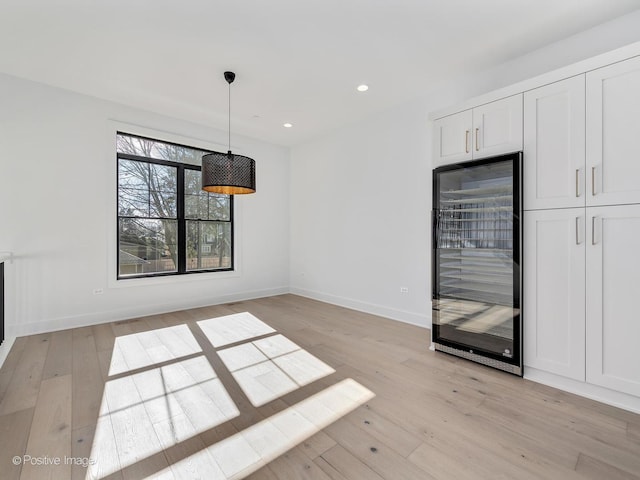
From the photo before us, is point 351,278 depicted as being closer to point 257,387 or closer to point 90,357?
point 257,387

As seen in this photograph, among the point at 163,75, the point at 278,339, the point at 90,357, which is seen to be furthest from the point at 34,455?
the point at 163,75

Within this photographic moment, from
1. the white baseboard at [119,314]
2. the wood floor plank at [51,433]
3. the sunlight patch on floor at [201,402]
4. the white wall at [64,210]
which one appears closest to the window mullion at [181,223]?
the white wall at [64,210]

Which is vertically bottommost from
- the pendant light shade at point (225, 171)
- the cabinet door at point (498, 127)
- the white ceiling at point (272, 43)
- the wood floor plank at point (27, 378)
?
the wood floor plank at point (27, 378)

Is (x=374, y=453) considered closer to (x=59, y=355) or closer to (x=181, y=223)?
(x=59, y=355)

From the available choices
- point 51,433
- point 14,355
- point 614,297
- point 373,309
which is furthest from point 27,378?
point 614,297

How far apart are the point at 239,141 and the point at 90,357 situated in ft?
12.4

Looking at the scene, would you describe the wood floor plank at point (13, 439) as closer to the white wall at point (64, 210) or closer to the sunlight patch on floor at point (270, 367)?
the sunlight patch on floor at point (270, 367)

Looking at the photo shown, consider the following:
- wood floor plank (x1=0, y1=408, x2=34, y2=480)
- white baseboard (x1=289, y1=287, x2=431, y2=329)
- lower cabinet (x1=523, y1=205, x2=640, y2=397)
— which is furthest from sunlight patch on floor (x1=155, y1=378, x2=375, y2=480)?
white baseboard (x1=289, y1=287, x2=431, y2=329)

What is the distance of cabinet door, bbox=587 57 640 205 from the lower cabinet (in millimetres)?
129

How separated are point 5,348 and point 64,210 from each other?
1.58 metres

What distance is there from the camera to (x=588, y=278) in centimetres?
212

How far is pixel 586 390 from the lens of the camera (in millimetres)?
2131

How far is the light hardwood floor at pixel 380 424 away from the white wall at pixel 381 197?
51.8 inches

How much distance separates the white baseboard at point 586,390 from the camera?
1962 millimetres
